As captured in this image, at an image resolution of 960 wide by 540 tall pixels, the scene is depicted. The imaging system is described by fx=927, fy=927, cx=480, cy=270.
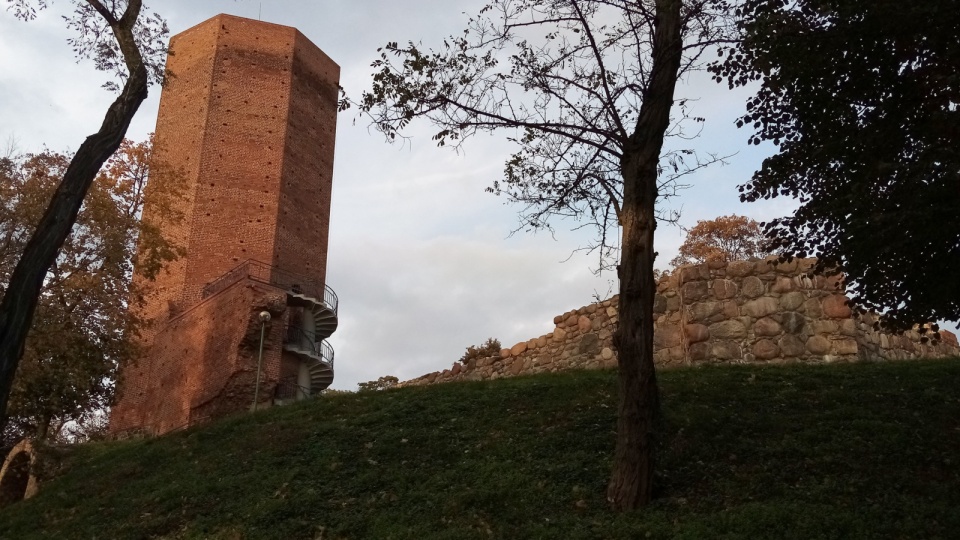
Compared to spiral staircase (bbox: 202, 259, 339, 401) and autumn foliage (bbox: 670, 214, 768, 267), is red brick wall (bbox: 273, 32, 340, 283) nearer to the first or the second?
spiral staircase (bbox: 202, 259, 339, 401)

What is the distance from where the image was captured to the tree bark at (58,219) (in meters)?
7.82

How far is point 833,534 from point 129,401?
807 inches

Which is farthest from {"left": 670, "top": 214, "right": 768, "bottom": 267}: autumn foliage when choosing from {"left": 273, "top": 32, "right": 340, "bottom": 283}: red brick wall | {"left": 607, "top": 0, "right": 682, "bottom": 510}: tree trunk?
{"left": 607, "top": 0, "right": 682, "bottom": 510}: tree trunk

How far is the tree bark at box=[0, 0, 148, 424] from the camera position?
7824mm

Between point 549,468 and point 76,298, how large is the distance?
12891 mm

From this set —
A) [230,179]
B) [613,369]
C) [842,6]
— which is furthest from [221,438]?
[230,179]

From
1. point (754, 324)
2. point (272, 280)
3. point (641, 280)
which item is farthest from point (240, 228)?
point (641, 280)

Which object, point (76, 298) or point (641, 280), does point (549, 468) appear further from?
point (76, 298)

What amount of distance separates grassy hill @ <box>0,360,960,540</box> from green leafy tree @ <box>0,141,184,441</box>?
381 centimetres

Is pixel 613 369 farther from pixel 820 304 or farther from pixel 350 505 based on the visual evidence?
pixel 350 505

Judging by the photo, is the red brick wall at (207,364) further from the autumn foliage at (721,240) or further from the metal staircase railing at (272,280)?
the autumn foliage at (721,240)

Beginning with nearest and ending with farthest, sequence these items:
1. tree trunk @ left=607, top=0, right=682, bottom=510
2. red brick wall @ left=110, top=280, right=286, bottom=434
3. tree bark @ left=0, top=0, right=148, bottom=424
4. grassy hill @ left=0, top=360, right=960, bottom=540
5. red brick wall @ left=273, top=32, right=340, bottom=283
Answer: tree bark @ left=0, top=0, right=148, bottom=424, grassy hill @ left=0, top=360, right=960, bottom=540, tree trunk @ left=607, top=0, right=682, bottom=510, red brick wall @ left=110, top=280, right=286, bottom=434, red brick wall @ left=273, top=32, right=340, bottom=283

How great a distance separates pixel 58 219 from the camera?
8.52 meters

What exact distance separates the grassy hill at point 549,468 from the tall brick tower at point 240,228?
6316mm
